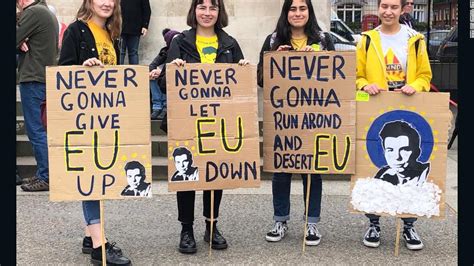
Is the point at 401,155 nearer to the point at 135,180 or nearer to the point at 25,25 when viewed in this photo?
the point at 135,180

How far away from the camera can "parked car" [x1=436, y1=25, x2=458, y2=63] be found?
11.0 m

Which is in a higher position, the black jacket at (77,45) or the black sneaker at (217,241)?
the black jacket at (77,45)

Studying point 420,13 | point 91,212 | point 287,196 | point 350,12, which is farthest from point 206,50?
point 420,13

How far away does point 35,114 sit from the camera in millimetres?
5652

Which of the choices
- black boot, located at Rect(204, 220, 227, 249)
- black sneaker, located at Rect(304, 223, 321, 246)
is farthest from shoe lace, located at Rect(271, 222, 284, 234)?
black boot, located at Rect(204, 220, 227, 249)

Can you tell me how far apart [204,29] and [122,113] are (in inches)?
34.0

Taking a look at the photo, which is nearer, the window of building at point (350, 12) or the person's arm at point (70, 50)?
the person's arm at point (70, 50)

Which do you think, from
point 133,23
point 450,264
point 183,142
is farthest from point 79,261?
point 133,23

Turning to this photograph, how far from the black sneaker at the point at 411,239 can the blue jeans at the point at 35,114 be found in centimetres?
349

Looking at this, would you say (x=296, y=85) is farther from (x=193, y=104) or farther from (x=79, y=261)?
(x=79, y=261)

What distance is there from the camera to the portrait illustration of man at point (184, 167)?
3.95 meters

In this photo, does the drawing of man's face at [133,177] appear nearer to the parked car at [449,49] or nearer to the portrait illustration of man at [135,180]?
the portrait illustration of man at [135,180]

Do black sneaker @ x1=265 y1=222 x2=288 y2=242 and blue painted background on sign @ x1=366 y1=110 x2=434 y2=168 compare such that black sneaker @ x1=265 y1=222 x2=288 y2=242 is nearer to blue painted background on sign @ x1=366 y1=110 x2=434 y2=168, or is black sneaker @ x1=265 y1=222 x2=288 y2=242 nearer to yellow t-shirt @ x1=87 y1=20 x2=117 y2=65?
blue painted background on sign @ x1=366 y1=110 x2=434 y2=168

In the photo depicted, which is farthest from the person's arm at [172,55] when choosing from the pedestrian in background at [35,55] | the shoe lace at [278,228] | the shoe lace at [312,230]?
the pedestrian in background at [35,55]
